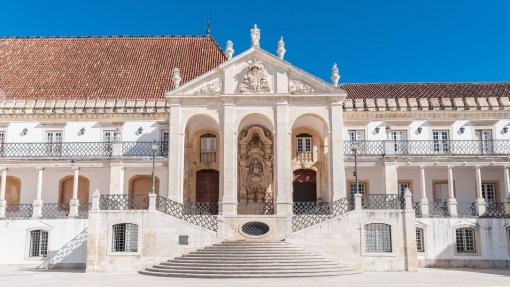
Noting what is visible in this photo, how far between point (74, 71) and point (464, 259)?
2416 centimetres

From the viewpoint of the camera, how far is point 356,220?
2347 centimetres

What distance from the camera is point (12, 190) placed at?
3105 centimetres

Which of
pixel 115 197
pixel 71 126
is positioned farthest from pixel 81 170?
pixel 115 197

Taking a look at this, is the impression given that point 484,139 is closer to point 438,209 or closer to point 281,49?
point 438,209

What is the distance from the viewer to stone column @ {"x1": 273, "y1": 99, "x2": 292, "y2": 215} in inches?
1008

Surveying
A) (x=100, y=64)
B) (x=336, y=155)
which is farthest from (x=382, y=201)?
(x=100, y=64)

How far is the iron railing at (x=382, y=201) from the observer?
79.5 ft

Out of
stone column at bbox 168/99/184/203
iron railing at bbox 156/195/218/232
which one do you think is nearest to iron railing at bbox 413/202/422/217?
iron railing at bbox 156/195/218/232

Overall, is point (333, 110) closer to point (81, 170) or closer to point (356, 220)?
point (356, 220)

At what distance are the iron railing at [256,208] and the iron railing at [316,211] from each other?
1175 mm

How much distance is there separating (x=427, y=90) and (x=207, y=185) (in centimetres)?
1437

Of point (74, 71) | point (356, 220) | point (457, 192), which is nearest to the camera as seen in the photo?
point (356, 220)

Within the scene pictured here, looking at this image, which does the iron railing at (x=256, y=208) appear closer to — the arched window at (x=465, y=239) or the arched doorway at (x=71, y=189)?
the arched window at (x=465, y=239)

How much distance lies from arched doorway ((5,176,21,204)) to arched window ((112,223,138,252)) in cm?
974
